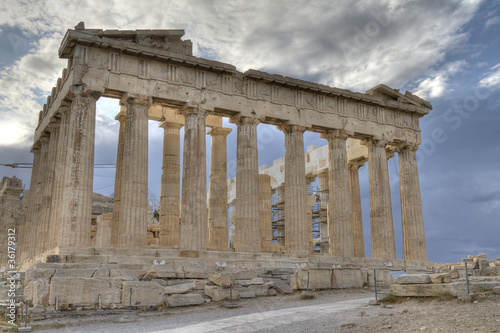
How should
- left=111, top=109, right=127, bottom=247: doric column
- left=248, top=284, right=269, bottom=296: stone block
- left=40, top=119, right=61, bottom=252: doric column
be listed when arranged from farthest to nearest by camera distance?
left=40, top=119, right=61, bottom=252: doric column → left=111, top=109, right=127, bottom=247: doric column → left=248, top=284, right=269, bottom=296: stone block

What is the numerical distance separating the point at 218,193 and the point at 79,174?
9.26 m

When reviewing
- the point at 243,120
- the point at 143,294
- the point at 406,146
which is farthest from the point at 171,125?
the point at 406,146

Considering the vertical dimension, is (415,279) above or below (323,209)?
below

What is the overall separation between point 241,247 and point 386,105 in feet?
45.6

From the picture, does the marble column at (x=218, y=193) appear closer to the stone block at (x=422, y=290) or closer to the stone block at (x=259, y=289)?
the stone block at (x=259, y=289)

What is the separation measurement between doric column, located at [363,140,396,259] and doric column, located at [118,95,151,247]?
1445 cm

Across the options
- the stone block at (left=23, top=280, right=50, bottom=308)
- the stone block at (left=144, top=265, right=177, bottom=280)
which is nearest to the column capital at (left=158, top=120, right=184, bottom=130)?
the stone block at (left=144, top=265, right=177, bottom=280)

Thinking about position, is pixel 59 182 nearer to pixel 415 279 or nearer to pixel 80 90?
pixel 80 90

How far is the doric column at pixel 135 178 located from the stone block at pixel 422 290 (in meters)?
13.0

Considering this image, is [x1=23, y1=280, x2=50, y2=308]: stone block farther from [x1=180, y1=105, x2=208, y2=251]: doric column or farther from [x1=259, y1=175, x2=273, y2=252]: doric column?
[x1=259, y1=175, x2=273, y2=252]: doric column

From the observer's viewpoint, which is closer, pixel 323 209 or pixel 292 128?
pixel 292 128

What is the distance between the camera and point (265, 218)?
32406 mm

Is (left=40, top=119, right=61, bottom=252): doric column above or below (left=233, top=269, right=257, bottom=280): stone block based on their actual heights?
above

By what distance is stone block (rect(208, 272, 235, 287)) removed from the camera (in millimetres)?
18312
